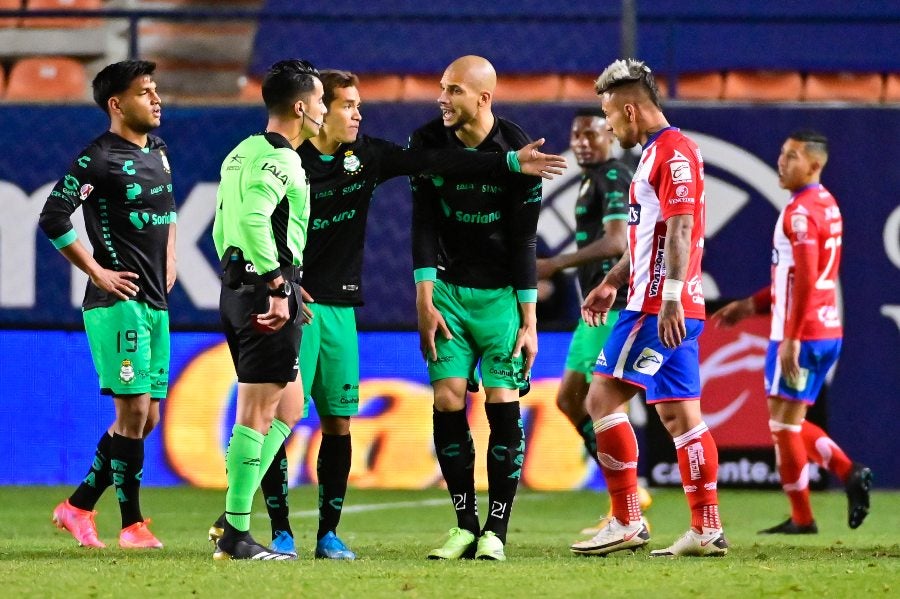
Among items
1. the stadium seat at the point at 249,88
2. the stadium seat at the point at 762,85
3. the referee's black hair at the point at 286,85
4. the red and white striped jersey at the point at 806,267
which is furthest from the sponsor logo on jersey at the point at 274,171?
the stadium seat at the point at 762,85

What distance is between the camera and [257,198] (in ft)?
17.4

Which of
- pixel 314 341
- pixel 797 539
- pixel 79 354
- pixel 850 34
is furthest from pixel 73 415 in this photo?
pixel 850 34

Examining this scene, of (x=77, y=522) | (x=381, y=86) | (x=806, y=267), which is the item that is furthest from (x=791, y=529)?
(x=381, y=86)

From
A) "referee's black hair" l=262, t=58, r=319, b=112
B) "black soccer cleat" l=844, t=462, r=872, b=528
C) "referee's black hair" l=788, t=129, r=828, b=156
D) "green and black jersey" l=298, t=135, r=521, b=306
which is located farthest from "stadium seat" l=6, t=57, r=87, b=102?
"black soccer cleat" l=844, t=462, r=872, b=528

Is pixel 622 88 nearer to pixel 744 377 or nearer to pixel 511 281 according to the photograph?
pixel 511 281

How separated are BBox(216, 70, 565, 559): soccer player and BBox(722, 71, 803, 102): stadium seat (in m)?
6.37

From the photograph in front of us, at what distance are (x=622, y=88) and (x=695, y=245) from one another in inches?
28.5

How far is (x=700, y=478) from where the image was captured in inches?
231

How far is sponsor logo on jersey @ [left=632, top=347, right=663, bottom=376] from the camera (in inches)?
230

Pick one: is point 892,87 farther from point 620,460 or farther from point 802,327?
point 620,460

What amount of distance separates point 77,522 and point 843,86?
24.6 ft

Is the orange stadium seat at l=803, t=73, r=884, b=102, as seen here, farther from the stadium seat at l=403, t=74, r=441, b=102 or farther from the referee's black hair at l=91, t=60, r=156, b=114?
the referee's black hair at l=91, t=60, r=156, b=114

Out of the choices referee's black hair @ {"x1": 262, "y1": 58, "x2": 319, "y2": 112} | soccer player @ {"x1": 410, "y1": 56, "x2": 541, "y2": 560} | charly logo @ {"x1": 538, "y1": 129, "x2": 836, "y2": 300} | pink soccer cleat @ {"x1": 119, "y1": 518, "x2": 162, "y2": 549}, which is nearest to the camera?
referee's black hair @ {"x1": 262, "y1": 58, "x2": 319, "y2": 112}

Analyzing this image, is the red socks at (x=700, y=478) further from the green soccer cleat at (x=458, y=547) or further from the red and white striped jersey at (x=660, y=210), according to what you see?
the green soccer cleat at (x=458, y=547)
